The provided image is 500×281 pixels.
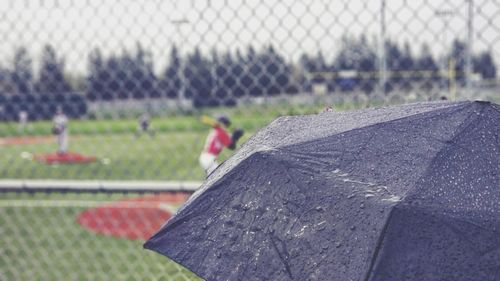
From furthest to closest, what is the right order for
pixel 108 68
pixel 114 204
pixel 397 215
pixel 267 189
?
1. pixel 114 204
2. pixel 108 68
3. pixel 267 189
4. pixel 397 215

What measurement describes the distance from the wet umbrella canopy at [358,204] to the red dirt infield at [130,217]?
4626 millimetres

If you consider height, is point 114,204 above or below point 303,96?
below

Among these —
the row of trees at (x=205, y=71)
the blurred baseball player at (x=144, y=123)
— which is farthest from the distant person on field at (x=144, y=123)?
the row of trees at (x=205, y=71)

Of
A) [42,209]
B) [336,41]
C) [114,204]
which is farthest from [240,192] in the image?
[42,209]

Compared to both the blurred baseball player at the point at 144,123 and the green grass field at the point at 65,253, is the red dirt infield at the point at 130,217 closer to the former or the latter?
the green grass field at the point at 65,253

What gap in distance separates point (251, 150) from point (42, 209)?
6631mm

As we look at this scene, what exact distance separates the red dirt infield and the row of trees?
2891 millimetres

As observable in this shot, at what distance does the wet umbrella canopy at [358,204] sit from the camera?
96 cm

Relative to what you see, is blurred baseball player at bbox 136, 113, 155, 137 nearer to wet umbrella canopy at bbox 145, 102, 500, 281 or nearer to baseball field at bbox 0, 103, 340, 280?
baseball field at bbox 0, 103, 340, 280

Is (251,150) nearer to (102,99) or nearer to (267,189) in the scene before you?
(267,189)

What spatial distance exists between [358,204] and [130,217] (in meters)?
5.69

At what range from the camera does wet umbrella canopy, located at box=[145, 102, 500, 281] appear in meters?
0.96

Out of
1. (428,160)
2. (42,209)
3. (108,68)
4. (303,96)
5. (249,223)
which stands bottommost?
(42,209)

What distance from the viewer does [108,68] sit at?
9.32 feet
